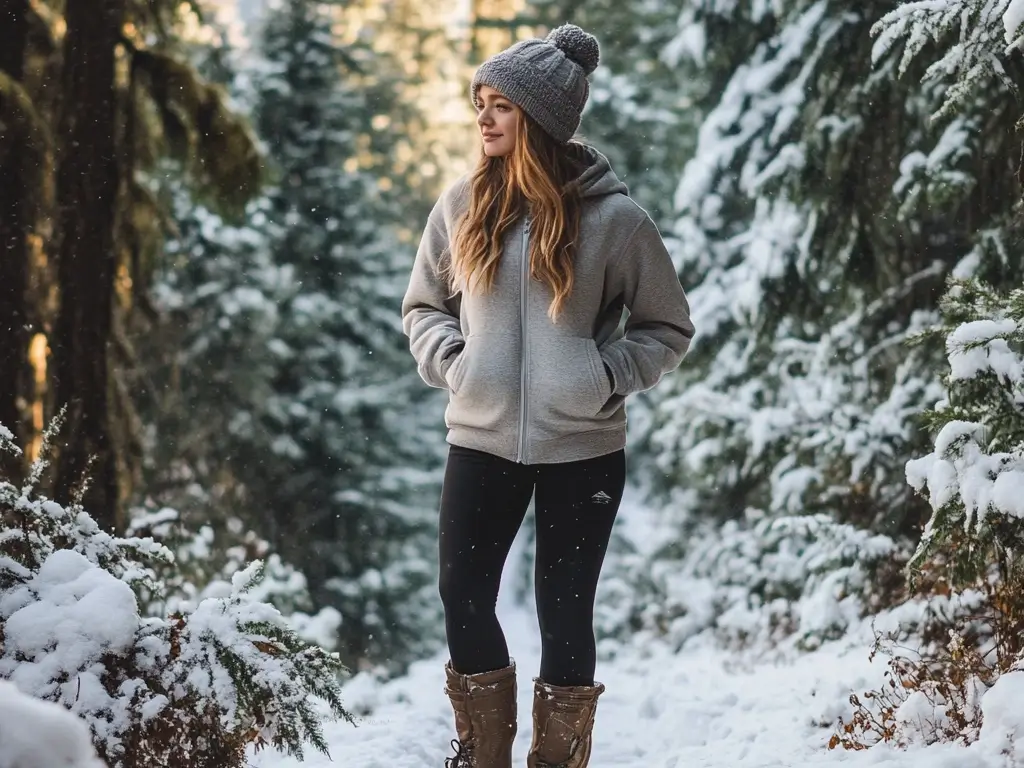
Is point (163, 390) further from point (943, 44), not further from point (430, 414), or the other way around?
point (943, 44)

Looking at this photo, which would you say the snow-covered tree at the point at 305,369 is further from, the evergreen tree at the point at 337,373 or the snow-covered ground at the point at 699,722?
the snow-covered ground at the point at 699,722

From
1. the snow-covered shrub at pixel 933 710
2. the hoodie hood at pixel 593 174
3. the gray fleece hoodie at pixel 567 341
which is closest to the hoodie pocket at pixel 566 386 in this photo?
the gray fleece hoodie at pixel 567 341

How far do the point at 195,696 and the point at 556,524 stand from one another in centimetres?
112

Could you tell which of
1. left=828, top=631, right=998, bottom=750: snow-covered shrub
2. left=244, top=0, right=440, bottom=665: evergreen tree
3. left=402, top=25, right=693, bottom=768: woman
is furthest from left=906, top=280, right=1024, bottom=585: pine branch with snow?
left=244, top=0, right=440, bottom=665: evergreen tree

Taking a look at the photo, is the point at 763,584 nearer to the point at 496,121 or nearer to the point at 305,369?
the point at 496,121

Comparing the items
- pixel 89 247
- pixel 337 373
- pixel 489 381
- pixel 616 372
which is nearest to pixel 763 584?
pixel 89 247

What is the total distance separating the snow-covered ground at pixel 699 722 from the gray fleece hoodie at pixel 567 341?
1.46m

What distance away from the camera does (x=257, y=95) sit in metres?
17.0

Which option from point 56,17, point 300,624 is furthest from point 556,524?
point 300,624

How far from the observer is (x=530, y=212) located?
3311mm

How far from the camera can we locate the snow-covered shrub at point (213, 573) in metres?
6.47

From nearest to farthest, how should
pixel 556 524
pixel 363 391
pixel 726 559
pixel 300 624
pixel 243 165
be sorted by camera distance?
pixel 556 524 < pixel 243 165 < pixel 300 624 < pixel 726 559 < pixel 363 391

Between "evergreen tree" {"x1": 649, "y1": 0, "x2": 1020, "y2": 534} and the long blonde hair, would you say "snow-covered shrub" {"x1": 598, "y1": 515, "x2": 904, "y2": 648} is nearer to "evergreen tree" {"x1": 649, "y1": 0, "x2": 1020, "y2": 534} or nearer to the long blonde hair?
"evergreen tree" {"x1": 649, "y1": 0, "x2": 1020, "y2": 534}

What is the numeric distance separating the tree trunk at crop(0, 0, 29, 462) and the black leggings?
104 inches
